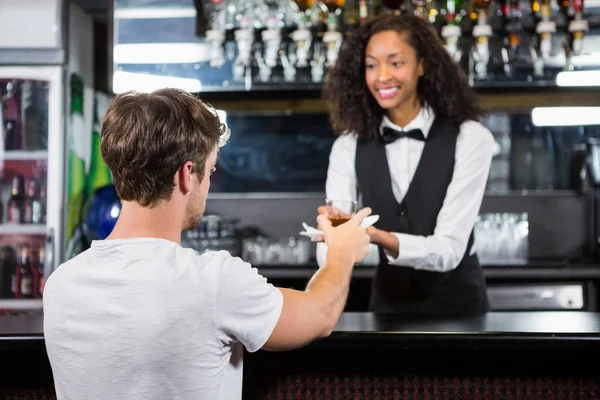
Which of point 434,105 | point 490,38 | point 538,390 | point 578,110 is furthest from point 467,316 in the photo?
point 578,110

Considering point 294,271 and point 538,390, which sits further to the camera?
point 294,271

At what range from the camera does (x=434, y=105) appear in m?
2.45

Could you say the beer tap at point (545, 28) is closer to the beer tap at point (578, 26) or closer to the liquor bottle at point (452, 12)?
the beer tap at point (578, 26)

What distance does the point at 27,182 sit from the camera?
3.90 metres

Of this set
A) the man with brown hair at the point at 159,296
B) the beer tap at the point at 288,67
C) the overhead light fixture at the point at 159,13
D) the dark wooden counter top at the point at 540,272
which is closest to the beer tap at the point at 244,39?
the beer tap at the point at 288,67

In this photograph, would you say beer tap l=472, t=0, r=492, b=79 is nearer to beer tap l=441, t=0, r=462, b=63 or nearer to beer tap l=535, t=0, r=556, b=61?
beer tap l=441, t=0, r=462, b=63

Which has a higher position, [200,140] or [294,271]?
[200,140]

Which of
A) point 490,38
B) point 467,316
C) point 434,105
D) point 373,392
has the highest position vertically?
point 490,38

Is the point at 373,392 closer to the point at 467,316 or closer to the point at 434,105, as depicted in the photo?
the point at 467,316

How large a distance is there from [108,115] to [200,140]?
15 centimetres

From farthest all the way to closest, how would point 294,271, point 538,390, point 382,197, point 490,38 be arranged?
point 490,38 → point 294,271 → point 382,197 → point 538,390

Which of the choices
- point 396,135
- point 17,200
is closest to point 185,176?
point 396,135

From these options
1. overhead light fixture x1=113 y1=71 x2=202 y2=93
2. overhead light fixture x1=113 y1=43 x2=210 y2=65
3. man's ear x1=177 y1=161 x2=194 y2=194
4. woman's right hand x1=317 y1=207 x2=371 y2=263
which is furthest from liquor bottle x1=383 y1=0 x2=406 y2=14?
man's ear x1=177 y1=161 x2=194 y2=194

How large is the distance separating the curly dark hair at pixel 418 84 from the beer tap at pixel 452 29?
83cm
